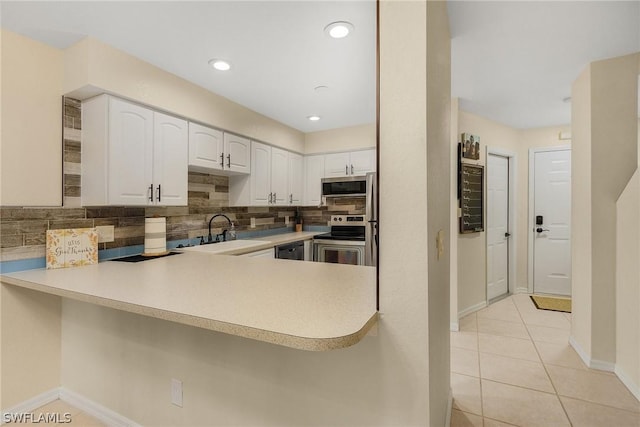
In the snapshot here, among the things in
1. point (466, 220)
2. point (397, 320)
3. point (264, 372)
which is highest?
point (466, 220)

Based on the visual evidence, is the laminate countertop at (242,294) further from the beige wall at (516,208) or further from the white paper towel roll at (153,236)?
the beige wall at (516,208)

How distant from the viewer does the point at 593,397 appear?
1975 mm

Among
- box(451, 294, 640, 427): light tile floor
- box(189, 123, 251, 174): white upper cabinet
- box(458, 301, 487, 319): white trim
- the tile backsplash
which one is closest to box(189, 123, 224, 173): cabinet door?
box(189, 123, 251, 174): white upper cabinet

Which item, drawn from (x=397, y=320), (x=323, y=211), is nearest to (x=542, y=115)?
(x=323, y=211)

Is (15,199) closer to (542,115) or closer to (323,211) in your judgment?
(323,211)

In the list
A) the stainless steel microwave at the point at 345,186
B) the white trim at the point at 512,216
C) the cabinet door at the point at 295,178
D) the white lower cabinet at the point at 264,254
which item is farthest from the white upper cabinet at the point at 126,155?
the white trim at the point at 512,216

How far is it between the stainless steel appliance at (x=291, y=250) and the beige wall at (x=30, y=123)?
1859mm

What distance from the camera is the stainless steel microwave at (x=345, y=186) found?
356cm

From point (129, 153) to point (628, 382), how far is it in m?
3.81

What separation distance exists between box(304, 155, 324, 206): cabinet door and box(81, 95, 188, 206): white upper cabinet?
78.2 inches

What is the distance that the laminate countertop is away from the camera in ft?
2.96

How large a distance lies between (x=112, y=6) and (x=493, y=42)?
2.38 meters

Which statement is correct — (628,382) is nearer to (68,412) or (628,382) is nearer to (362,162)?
(362,162)

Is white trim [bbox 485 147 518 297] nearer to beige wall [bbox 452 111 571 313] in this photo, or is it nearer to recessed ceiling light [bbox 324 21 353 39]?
beige wall [bbox 452 111 571 313]
